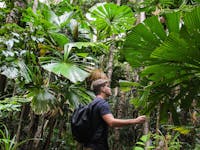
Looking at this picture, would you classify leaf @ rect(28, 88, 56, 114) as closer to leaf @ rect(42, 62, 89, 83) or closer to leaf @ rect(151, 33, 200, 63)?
leaf @ rect(42, 62, 89, 83)

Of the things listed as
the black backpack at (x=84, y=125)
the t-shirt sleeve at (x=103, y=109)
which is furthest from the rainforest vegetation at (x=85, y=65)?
the black backpack at (x=84, y=125)

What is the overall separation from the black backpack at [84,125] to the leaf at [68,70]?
3.41 ft

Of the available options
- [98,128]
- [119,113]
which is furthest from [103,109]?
[119,113]

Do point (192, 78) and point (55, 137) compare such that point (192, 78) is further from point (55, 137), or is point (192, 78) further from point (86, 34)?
point (55, 137)

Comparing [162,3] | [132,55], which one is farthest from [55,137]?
[132,55]

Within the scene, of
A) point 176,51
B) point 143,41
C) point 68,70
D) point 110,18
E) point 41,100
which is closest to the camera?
point 176,51

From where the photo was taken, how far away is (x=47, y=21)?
4.32m

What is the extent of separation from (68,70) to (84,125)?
135 centimetres

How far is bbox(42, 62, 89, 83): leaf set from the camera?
147 inches

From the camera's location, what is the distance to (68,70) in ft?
12.7

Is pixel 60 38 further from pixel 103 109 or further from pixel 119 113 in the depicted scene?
pixel 119 113

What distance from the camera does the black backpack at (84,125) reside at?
8.58 feet

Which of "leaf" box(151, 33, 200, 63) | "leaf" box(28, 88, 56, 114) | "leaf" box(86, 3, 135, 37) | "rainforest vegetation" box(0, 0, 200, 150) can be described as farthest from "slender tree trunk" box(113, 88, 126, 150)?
"leaf" box(151, 33, 200, 63)

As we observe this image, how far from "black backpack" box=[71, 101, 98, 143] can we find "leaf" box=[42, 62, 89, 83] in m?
1.04
